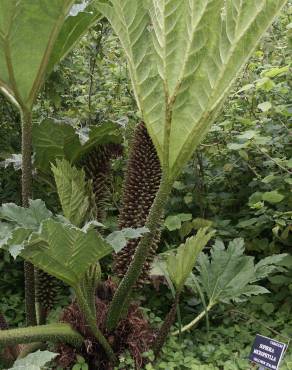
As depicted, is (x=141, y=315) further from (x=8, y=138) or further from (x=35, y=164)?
(x=8, y=138)

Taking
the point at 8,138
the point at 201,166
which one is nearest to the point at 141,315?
the point at 201,166

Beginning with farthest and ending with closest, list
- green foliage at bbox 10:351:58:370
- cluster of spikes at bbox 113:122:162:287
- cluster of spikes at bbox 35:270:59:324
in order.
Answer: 1. cluster of spikes at bbox 35:270:59:324
2. cluster of spikes at bbox 113:122:162:287
3. green foliage at bbox 10:351:58:370

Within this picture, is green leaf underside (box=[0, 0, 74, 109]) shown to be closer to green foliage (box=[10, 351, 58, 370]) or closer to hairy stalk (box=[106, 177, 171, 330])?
hairy stalk (box=[106, 177, 171, 330])

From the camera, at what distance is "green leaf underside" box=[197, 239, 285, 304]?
1.89 metres

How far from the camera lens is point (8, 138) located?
2.82 m

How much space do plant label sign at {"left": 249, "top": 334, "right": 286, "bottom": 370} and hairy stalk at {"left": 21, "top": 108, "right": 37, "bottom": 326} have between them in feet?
2.60

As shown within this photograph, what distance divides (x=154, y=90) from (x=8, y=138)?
147 cm

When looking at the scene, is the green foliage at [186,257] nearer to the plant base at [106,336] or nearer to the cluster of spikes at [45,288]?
the plant base at [106,336]

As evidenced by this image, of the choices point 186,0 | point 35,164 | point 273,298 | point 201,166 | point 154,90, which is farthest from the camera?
point 201,166

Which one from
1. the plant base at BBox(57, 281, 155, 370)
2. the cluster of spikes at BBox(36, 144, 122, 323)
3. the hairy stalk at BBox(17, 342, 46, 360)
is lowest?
the hairy stalk at BBox(17, 342, 46, 360)

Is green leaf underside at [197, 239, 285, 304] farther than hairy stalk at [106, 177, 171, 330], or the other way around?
green leaf underside at [197, 239, 285, 304]

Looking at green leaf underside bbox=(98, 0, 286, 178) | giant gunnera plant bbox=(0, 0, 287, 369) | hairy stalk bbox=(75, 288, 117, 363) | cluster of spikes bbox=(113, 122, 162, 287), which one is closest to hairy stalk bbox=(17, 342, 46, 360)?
giant gunnera plant bbox=(0, 0, 287, 369)

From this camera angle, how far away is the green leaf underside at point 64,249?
→ 4.51ft

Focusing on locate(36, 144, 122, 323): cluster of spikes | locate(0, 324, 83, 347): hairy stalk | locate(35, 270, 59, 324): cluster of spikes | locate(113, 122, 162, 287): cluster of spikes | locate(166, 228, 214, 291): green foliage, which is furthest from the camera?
locate(36, 144, 122, 323): cluster of spikes
